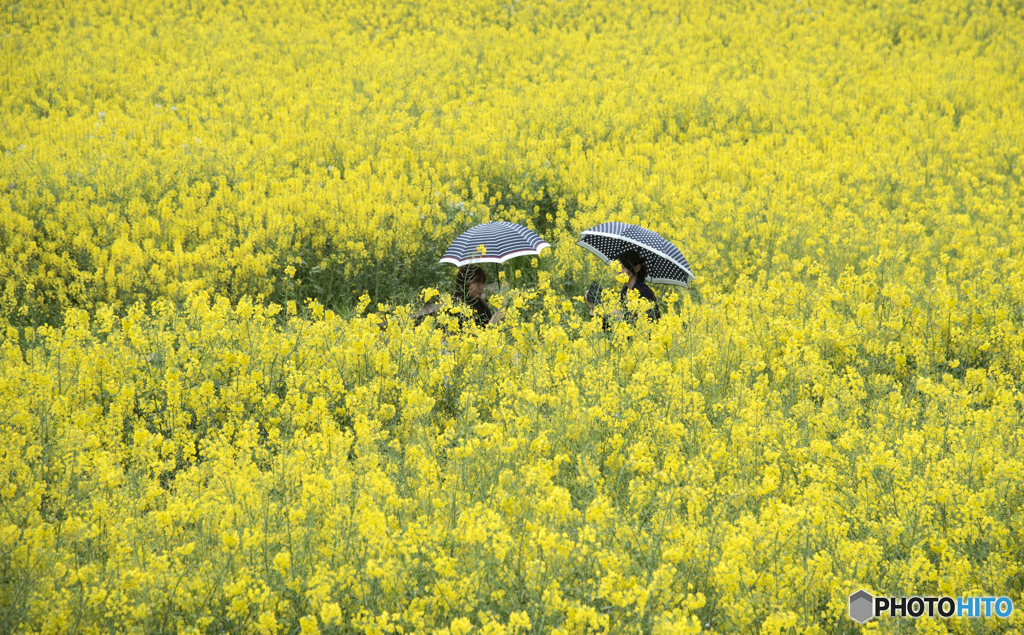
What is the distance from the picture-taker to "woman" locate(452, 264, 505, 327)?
22.5 ft

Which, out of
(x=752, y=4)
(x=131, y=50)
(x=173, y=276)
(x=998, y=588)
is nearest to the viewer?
(x=998, y=588)

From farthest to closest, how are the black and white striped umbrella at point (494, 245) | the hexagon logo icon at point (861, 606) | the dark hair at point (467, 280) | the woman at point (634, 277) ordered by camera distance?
the woman at point (634, 277) → the dark hair at point (467, 280) → the black and white striped umbrella at point (494, 245) → the hexagon logo icon at point (861, 606)

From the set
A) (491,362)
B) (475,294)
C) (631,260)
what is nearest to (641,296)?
(631,260)

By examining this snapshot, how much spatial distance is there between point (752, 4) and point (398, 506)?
887 inches

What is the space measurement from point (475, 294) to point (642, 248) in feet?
5.49

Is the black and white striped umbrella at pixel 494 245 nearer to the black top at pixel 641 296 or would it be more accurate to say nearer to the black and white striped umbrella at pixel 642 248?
the black and white striped umbrella at pixel 642 248

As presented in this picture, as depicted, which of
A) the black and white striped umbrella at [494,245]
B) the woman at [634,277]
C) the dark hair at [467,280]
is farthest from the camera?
the woman at [634,277]

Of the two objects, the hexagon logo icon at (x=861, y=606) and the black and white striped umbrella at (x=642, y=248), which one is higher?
the black and white striped umbrella at (x=642, y=248)

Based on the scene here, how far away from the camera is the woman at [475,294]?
22.5 ft

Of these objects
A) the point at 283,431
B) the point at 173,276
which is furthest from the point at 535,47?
the point at 283,431

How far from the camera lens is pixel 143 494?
413 centimetres

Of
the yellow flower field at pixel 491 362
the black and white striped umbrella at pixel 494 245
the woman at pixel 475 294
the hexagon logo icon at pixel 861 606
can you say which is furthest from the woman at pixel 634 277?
the hexagon logo icon at pixel 861 606

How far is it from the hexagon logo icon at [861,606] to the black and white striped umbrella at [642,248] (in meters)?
3.91

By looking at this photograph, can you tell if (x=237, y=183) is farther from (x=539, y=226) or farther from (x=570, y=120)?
(x=570, y=120)
